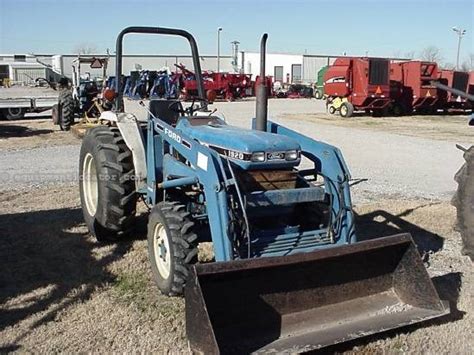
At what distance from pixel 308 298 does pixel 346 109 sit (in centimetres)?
1929

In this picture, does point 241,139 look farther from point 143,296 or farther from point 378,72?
→ point 378,72

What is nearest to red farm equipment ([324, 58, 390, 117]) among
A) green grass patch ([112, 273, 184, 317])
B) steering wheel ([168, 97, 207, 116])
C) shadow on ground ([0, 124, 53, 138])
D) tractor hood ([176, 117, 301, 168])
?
shadow on ground ([0, 124, 53, 138])

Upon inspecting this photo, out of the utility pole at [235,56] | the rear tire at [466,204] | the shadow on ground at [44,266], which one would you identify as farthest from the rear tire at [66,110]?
the utility pole at [235,56]

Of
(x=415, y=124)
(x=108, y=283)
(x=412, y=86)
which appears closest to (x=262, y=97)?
(x=108, y=283)

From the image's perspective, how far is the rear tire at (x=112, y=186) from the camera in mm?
4973

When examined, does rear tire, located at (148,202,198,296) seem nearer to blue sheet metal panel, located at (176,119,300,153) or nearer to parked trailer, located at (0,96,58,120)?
blue sheet metal panel, located at (176,119,300,153)

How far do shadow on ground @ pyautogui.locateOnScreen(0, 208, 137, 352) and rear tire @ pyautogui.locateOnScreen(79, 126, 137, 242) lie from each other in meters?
0.22

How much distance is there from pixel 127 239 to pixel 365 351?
2796 mm

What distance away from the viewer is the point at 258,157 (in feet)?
12.9

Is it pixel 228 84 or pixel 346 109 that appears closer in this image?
pixel 346 109

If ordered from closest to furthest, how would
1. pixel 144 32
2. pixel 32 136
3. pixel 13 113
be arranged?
pixel 144 32
pixel 32 136
pixel 13 113

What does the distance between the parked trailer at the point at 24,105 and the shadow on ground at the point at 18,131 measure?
1926 millimetres

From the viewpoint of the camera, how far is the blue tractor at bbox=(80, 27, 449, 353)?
334 cm

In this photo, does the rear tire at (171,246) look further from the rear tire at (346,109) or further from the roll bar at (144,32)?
the rear tire at (346,109)
